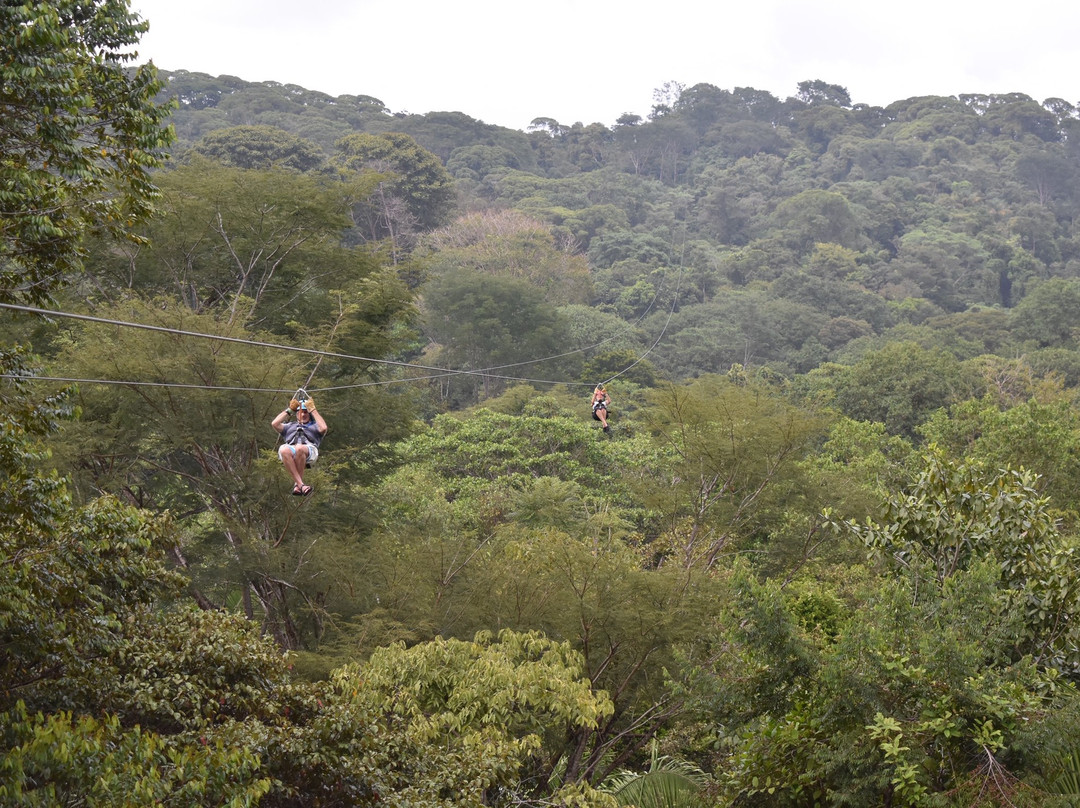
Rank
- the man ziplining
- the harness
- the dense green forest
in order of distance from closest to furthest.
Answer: the dense green forest, the man ziplining, the harness

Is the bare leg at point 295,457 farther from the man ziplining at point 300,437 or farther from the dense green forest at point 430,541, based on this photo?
the dense green forest at point 430,541

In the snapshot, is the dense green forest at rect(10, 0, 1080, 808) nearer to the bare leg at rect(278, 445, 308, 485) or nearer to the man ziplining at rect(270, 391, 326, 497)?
the man ziplining at rect(270, 391, 326, 497)

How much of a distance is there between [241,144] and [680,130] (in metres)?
43.7

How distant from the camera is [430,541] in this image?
1199cm

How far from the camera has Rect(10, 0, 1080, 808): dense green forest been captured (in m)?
5.66

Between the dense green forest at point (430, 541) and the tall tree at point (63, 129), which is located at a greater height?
the tall tree at point (63, 129)

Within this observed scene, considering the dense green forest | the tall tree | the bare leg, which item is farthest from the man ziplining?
the tall tree

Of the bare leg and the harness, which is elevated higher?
the harness

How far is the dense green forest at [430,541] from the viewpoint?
566 centimetres

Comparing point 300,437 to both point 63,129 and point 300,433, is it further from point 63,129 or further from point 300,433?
point 63,129

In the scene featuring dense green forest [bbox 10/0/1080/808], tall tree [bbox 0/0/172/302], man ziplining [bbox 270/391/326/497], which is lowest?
dense green forest [bbox 10/0/1080/808]

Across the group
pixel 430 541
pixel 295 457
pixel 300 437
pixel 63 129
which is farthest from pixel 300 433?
pixel 430 541

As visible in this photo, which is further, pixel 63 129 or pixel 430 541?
pixel 430 541

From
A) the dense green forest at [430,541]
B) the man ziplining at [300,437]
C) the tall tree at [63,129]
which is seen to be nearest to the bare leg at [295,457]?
the man ziplining at [300,437]
